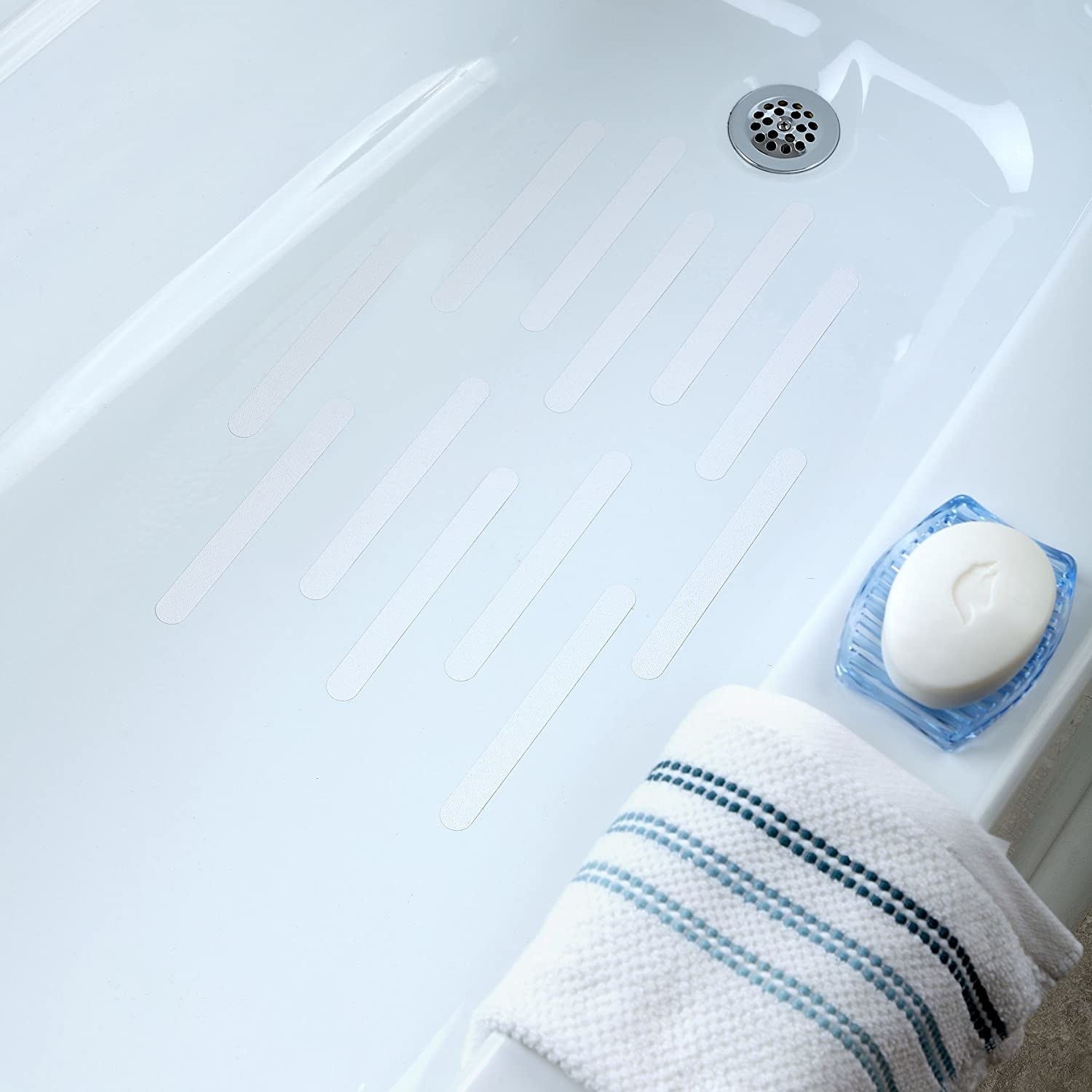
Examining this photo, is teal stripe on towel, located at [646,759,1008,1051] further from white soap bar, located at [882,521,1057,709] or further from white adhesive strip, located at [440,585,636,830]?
white adhesive strip, located at [440,585,636,830]

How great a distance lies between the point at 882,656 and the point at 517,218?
2.13 ft

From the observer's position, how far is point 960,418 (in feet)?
2.08

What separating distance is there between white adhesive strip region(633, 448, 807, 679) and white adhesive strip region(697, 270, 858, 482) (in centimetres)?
3

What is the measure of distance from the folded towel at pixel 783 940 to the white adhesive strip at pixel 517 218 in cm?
63

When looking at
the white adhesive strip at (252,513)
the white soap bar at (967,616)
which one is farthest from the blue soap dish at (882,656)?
the white adhesive strip at (252,513)

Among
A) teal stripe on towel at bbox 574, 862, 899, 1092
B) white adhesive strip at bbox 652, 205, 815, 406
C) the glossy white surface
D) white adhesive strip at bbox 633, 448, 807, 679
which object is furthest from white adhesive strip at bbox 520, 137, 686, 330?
teal stripe on towel at bbox 574, 862, 899, 1092

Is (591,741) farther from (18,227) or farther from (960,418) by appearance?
(18,227)

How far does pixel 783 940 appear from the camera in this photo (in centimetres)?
49

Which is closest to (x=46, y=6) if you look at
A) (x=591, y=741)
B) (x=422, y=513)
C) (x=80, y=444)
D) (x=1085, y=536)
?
(x=80, y=444)

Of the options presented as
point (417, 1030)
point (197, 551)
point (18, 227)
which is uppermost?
point (18, 227)

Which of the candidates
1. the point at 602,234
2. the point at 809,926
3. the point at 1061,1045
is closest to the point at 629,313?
the point at 602,234

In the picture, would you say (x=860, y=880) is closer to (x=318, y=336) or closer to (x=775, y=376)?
(x=775, y=376)

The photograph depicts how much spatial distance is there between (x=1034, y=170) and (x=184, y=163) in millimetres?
715

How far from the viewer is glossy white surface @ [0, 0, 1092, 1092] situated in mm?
840
